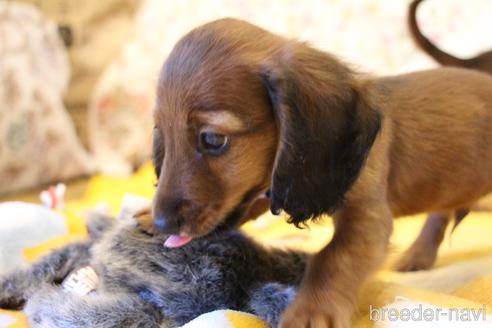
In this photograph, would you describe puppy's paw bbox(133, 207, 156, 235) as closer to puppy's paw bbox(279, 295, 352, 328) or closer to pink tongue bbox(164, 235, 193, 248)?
pink tongue bbox(164, 235, 193, 248)

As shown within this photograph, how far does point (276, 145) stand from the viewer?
3.68 feet

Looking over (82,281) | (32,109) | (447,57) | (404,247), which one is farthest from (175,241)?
(32,109)

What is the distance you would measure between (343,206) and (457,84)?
1.60ft

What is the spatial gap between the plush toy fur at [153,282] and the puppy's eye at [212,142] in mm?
191

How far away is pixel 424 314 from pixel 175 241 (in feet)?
1.49

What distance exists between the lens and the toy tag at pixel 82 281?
45.9 inches

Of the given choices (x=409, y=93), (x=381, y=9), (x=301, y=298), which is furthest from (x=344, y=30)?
(x=301, y=298)

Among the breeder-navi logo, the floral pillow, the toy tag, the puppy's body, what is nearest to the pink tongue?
the toy tag

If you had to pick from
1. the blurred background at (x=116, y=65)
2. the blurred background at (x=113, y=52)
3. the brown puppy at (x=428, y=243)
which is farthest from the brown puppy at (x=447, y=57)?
the blurred background at (x=113, y=52)

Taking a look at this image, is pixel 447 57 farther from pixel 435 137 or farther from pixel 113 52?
pixel 113 52

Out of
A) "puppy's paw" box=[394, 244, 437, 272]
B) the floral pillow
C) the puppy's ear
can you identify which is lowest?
"puppy's paw" box=[394, 244, 437, 272]

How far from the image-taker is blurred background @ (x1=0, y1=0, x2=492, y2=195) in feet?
7.91

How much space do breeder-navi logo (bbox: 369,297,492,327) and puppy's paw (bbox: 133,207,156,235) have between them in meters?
0.45

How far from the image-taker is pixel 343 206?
119cm
